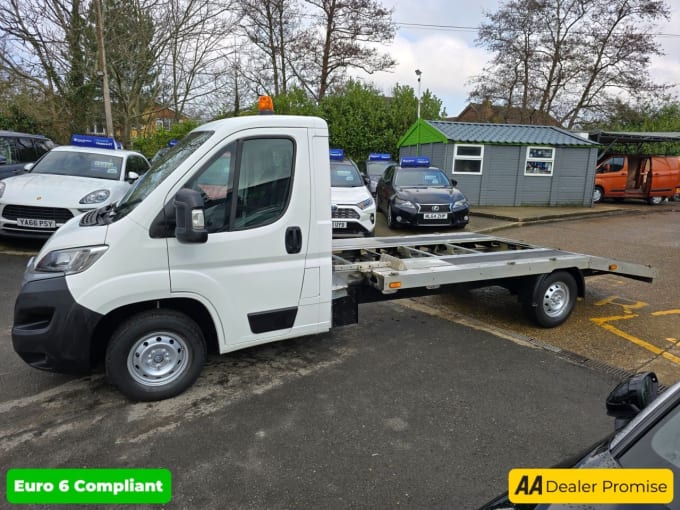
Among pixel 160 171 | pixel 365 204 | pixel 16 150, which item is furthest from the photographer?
pixel 16 150

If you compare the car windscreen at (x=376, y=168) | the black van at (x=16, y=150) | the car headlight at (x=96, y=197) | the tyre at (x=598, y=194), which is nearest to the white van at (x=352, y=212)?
the car headlight at (x=96, y=197)

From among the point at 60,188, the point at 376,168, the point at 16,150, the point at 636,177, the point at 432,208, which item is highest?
the point at 16,150

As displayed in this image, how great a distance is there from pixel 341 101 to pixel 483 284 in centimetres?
1968

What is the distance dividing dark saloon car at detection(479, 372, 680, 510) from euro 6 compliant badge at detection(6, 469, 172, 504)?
196 cm

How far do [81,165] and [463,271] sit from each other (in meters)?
7.61

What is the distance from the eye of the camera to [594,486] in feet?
4.67

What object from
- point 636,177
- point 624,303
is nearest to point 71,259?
point 624,303

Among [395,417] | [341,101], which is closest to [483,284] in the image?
[395,417]

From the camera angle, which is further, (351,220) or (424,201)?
(424,201)

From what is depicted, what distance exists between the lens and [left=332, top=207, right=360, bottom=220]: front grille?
9078 millimetres

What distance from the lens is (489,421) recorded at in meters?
3.35

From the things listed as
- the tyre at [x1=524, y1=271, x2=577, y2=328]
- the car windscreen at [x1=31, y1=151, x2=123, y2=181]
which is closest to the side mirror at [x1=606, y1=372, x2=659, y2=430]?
the tyre at [x1=524, y1=271, x2=577, y2=328]

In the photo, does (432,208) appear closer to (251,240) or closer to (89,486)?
(251,240)

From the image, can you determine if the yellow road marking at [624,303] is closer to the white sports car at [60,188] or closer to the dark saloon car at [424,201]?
the dark saloon car at [424,201]
